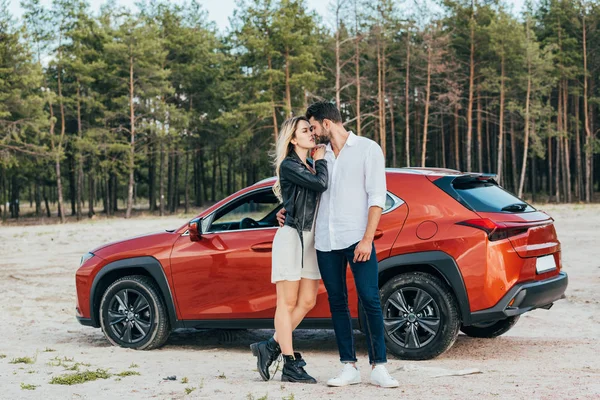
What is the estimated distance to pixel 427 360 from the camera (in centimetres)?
669

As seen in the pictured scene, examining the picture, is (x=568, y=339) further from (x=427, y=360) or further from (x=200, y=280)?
(x=200, y=280)

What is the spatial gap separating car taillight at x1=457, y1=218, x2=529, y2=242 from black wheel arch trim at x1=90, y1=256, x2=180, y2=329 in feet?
10.3

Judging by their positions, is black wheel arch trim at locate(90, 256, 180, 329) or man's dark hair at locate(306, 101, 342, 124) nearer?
man's dark hair at locate(306, 101, 342, 124)

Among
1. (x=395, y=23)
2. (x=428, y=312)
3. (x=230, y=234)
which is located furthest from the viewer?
(x=395, y=23)

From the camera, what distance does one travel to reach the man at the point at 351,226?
5336 millimetres

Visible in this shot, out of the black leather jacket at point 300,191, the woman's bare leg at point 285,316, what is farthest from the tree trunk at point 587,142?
the black leather jacket at point 300,191

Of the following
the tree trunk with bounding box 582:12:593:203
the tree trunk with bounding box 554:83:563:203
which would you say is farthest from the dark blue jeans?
the tree trunk with bounding box 582:12:593:203

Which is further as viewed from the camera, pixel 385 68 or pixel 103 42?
pixel 385 68

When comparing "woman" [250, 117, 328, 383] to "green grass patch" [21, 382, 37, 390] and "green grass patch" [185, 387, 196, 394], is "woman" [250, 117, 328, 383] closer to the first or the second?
"green grass patch" [185, 387, 196, 394]

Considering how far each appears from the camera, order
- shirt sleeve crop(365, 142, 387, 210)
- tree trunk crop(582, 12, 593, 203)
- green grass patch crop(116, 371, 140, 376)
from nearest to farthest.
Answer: shirt sleeve crop(365, 142, 387, 210), green grass patch crop(116, 371, 140, 376), tree trunk crop(582, 12, 593, 203)

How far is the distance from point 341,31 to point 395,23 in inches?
233

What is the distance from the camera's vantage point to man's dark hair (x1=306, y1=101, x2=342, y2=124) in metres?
5.59

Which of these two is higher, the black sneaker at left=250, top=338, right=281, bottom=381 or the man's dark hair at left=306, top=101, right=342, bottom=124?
the man's dark hair at left=306, top=101, right=342, bottom=124

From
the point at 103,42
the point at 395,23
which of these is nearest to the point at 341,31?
the point at 395,23
